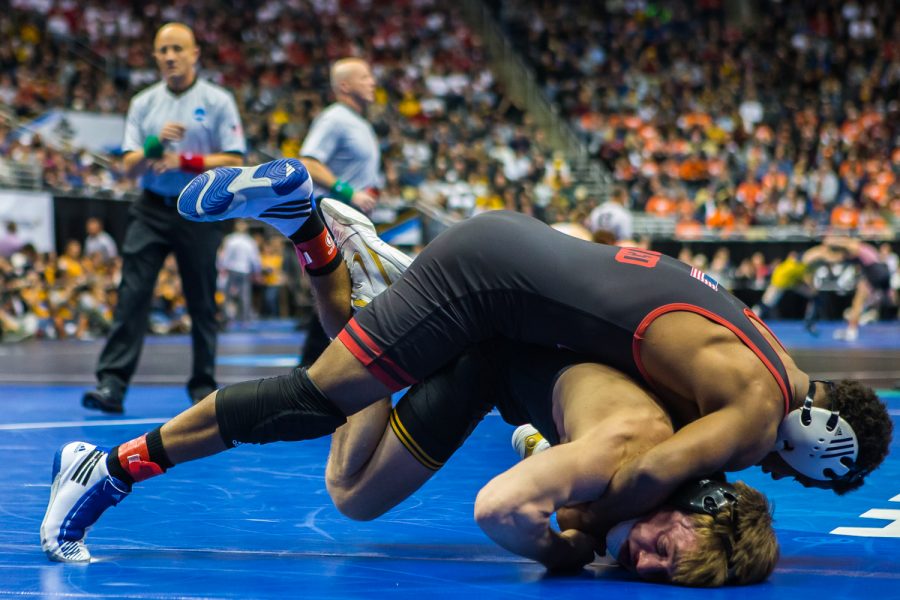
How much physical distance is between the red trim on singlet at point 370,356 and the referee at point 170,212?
2.79m

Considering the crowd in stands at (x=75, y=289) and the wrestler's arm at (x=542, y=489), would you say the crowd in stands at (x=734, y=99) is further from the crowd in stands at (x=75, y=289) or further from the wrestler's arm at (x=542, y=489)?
the wrestler's arm at (x=542, y=489)

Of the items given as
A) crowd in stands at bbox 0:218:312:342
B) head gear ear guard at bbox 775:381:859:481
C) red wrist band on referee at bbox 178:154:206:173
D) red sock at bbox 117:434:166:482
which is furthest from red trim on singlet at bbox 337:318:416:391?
crowd in stands at bbox 0:218:312:342

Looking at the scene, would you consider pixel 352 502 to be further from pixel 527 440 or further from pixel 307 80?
pixel 307 80

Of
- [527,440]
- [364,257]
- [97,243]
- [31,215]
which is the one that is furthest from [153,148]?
[97,243]

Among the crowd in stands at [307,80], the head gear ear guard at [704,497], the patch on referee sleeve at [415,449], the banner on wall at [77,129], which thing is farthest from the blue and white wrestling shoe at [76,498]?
the banner on wall at [77,129]

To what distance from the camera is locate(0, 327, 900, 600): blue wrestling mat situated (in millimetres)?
2383

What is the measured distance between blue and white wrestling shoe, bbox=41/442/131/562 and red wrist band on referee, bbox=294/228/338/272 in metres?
0.72

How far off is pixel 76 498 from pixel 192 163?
2.84m

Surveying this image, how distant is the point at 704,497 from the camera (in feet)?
8.05

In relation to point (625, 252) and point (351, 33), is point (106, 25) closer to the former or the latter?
point (351, 33)

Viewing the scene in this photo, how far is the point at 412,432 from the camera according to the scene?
2938 millimetres

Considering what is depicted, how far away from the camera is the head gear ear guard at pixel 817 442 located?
8.73 feet

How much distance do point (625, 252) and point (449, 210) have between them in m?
14.7

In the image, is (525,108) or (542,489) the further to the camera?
(525,108)
